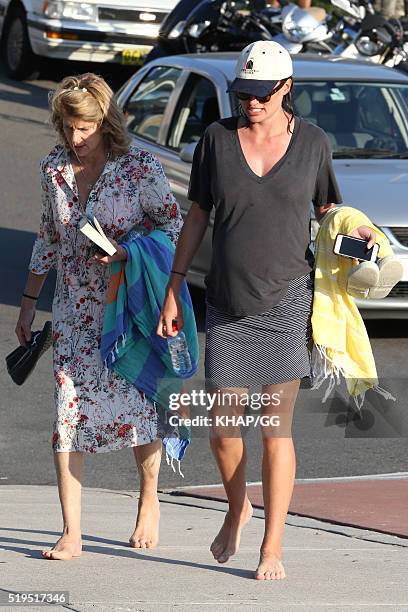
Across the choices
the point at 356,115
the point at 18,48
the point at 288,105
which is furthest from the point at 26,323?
the point at 18,48

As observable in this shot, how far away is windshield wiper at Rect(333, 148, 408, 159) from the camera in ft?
34.1

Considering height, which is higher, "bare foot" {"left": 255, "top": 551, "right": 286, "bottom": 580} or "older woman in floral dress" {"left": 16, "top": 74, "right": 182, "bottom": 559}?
"older woman in floral dress" {"left": 16, "top": 74, "right": 182, "bottom": 559}

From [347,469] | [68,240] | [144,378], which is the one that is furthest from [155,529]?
[347,469]

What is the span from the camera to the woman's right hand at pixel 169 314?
16.9ft

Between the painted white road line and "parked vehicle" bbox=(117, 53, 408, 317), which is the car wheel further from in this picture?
the painted white road line

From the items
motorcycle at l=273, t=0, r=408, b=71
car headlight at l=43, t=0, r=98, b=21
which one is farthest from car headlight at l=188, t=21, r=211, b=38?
car headlight at l=43, t=0, r=98, b=21

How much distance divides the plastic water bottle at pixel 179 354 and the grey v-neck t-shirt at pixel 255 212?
43 cm

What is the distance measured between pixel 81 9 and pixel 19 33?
47.0 inches

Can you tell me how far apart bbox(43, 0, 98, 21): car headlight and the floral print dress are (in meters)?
13.4

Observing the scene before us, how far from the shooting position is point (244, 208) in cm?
494

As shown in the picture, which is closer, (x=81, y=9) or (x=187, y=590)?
(x=187, y=590)

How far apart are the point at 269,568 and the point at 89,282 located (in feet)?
4.05

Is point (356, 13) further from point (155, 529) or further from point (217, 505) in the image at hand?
point (155, 529)

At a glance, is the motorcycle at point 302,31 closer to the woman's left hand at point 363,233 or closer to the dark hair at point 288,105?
the dark hair at point 288,105
